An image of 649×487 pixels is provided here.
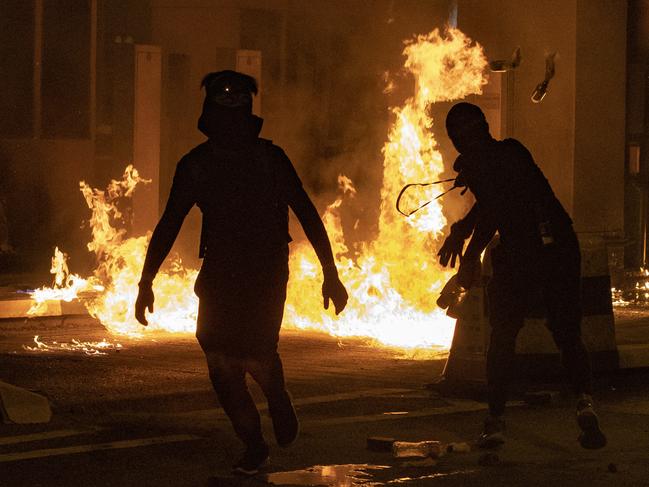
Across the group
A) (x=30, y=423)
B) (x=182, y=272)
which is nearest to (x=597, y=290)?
(x=30, y=423)

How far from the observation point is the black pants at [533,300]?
Result: 6.45 metres

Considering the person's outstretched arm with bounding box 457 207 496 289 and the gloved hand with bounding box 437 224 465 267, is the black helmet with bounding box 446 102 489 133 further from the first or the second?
the gloved hand with bounding box 437 224 465 267

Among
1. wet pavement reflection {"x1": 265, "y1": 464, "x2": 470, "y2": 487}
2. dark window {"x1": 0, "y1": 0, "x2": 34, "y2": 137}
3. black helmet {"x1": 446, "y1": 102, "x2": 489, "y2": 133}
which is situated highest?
dark window {"x1": 0, "y1": 0, "x2": 34, "y2": 137}

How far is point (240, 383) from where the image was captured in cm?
579

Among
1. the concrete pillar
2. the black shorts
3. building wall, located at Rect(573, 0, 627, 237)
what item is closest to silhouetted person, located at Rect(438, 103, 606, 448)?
the black shorts

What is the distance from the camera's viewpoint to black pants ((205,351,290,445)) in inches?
227

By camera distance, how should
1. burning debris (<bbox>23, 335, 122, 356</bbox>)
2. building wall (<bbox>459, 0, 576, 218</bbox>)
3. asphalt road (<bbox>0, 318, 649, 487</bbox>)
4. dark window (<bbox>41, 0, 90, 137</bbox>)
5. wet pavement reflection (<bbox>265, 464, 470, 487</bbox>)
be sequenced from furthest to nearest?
dark window (<bbox>41, 0, 90, 137</bbox>) → building wall (<bbox>459, 0, 576, 218</bbox>) → burning debris (<bbox>23, 335, 122, 356</bbox>) → asphalt road (<bbox>0, 318, 649, 487</bbox>) → wet pavement reflection (<bbox>265, 464, 470, 487</bbox>)

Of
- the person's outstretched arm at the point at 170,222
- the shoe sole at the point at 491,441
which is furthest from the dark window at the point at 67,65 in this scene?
the person's outstretched arm at the point at 170,222

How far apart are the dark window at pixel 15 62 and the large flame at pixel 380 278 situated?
8308mm

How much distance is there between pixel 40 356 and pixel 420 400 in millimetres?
3400

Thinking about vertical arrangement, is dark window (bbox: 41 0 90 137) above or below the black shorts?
above

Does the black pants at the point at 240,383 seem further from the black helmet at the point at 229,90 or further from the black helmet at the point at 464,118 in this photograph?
the black helmet at the point at 464,118

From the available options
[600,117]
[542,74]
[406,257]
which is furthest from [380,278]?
[600,117]

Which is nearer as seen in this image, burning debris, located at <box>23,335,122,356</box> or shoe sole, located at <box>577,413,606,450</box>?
shoe sole, located at <box>577,413,606,450</box>
